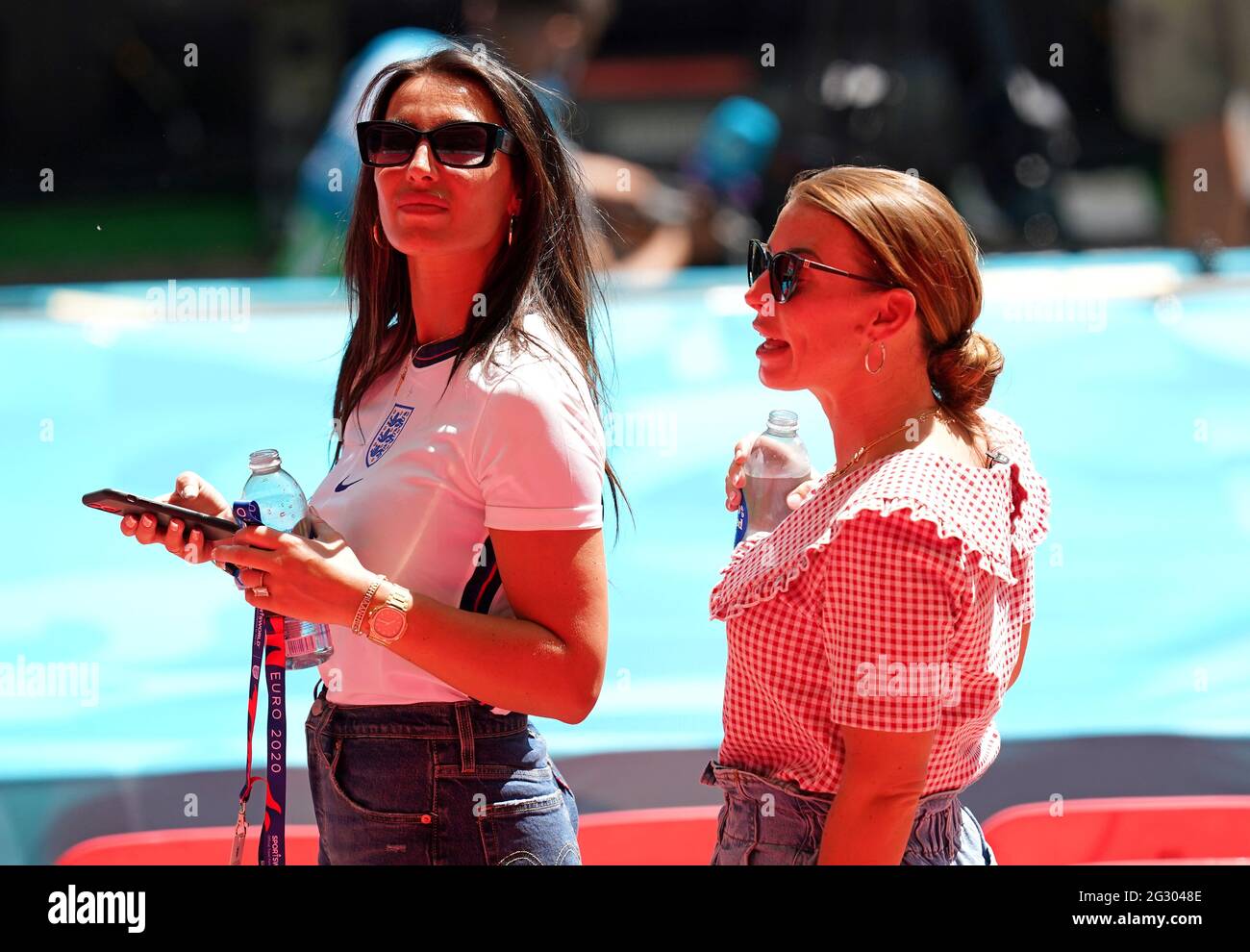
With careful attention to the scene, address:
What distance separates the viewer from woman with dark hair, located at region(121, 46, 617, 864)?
60.2 inches

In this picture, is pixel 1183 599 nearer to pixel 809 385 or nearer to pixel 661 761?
pixel 661 761

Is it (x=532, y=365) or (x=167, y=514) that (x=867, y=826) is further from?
(x=167, y=514)

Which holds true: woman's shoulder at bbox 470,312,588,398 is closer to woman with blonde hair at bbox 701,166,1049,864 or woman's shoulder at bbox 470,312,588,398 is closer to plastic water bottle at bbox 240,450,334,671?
woman with blonde hair at bbox 701,166,1049,864

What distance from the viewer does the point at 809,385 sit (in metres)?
1.65

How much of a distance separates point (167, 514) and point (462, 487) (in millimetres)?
356

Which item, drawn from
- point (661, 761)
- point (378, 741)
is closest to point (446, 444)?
point (378, 741)

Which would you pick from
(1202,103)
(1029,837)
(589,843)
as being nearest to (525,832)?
(589,843)

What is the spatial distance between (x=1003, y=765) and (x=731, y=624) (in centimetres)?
143

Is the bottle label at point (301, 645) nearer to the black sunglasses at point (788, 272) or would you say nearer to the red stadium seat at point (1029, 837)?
the black sunglasses at point (788, 272)

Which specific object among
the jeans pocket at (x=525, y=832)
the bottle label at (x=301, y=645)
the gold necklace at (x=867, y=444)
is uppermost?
the gold necklace at (x=867, y=444)

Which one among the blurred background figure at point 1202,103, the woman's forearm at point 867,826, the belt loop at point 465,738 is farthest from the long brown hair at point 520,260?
the blurred background figure at point 1202,103

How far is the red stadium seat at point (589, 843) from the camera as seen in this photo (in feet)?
8.43

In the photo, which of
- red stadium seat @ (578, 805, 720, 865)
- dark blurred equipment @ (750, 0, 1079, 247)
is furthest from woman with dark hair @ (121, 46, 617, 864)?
dark blurred equipment @ (750, 0, 1079, 247)

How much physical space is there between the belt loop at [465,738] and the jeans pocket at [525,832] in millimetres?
48
